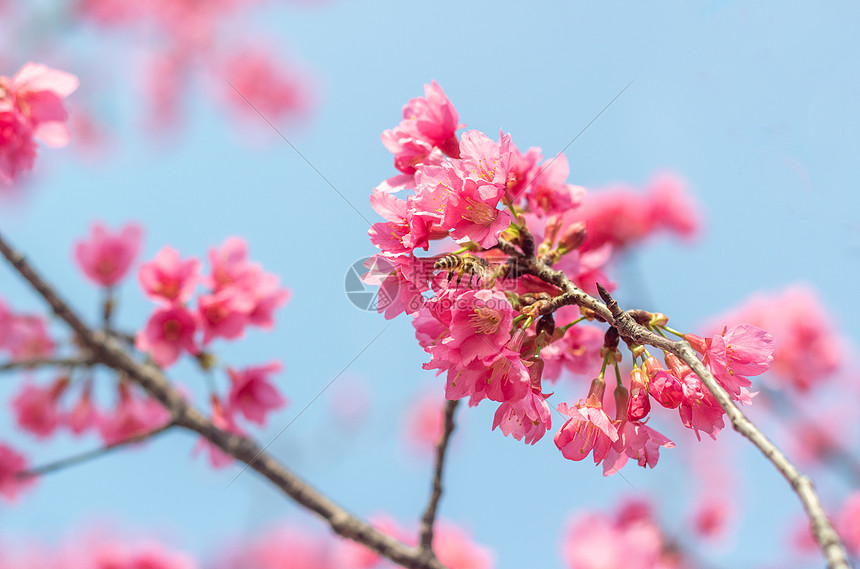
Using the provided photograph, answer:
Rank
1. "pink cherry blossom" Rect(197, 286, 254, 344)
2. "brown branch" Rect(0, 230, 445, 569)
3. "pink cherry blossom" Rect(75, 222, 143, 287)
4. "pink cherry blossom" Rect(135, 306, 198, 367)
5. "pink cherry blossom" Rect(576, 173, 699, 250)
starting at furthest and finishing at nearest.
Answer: "pink cherry blossom" Rect(576, 173, 699, 250) < "pink cherry blossom" Rect(75, 222, 143, 287) < "pink cherry blossom" Rect(197, 286, 254, 344) < "pink cherry blossom" Rect(135, 306, 198, 367) < "brown branch" Rect(0, 230, 445, 569)

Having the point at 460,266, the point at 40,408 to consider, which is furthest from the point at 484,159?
the point at 40,408

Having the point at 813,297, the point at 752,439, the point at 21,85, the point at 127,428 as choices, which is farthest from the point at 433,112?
the point at 813,297

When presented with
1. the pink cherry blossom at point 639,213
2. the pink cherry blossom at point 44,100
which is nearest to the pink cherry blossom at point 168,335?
the pink cherry blossom at point 44,100

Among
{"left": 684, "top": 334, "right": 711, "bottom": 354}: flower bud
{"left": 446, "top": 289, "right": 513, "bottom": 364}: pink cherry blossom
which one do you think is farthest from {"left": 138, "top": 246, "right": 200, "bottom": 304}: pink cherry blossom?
{"left": 684, "top": 334, "right": 711, "bottom": 354}: flower bud

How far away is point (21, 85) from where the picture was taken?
2066 mm

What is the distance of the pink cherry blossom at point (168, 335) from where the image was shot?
2.18 meters

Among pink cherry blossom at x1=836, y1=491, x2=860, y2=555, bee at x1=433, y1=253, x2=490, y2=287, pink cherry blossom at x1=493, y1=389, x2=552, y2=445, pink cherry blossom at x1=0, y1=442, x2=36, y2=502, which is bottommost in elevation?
pink cherry blossom at x1=0, y1=442, x2=36, y2=502

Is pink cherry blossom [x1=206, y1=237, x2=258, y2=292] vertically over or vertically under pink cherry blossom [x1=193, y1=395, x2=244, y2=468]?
over

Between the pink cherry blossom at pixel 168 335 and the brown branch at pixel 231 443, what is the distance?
5.7 inches

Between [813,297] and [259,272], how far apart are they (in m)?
4.50

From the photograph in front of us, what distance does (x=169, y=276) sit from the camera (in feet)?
7.63

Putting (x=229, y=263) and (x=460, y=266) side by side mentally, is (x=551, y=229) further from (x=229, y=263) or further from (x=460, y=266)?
(x=229, y=263)

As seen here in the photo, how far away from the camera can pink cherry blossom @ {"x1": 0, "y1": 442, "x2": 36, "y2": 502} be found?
9.15 ft

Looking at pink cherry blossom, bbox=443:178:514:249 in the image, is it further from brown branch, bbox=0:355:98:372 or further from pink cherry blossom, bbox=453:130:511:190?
brown branch, bbox=0:355:98:372
